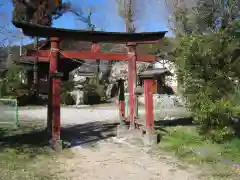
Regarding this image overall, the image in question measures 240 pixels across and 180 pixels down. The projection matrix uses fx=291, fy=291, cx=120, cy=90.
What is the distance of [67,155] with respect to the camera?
25.2ft

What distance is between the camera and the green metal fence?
39.6 feet

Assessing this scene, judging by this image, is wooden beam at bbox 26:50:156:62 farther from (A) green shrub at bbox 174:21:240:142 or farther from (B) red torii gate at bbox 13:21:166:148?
(A) green shrub at bbox 174:21:240:142

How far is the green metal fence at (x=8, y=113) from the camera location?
12070mm

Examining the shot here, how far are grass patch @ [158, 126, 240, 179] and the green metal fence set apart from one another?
6355mm

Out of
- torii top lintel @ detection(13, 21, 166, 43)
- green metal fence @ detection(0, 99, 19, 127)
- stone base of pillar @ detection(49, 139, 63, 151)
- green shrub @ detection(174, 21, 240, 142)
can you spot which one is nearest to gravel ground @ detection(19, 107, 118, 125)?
green metal fence @ detection(0, 99, 19, 127)

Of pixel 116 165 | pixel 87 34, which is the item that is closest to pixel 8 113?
pixel 87 34

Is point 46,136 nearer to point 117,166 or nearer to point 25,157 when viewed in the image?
point 25,157

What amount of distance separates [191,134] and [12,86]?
666 inches

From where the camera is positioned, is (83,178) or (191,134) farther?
(191,134)

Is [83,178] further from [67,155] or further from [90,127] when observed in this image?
[90,127]

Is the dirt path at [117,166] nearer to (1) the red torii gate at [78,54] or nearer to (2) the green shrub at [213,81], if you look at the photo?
(1) the red torii gate at [78,54]

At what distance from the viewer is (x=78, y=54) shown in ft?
31.2

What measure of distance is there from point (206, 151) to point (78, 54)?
4.94 meters

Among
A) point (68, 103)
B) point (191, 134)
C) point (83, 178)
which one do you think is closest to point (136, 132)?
point (191, 134)
